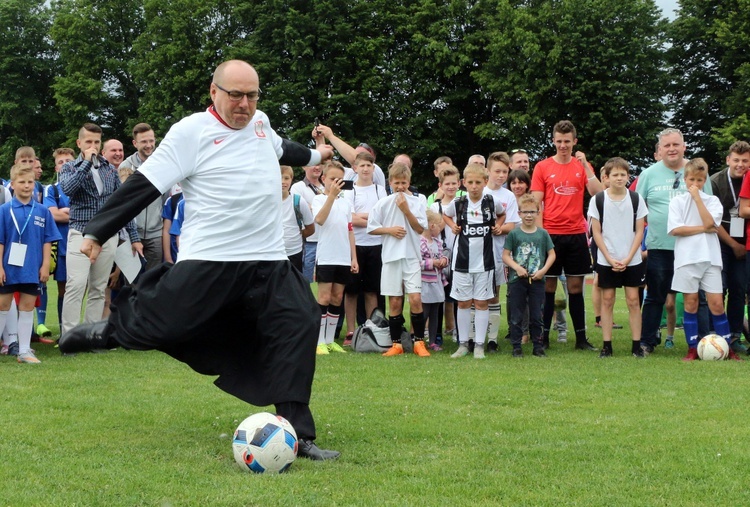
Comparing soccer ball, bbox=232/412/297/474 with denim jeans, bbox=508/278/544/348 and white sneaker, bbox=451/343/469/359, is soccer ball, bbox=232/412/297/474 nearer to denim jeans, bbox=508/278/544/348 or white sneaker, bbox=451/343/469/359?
white sneaker, bbox=451/343/469/359

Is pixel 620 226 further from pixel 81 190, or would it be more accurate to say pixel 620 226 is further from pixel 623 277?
pixel 81 190

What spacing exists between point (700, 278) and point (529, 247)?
6.61 feet

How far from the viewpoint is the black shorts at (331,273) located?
11914 mm

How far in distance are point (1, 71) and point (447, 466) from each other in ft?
181

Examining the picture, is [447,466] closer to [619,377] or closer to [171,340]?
[171,340]

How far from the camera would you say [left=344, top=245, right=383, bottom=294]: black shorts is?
496 inches

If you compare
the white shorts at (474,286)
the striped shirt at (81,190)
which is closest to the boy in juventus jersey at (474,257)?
the white shorts at (474,286)

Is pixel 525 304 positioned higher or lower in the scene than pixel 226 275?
lower

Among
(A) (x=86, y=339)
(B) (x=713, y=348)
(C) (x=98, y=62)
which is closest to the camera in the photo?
(A) (x=86, y=339)

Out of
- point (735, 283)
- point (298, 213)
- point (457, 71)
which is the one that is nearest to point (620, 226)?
point (735, 283)

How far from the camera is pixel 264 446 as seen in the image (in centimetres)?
551

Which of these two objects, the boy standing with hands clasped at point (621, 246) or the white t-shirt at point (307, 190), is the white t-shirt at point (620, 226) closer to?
the boy standing with hands clasped at point (621, 246)

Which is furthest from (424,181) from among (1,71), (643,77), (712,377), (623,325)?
(712,377)

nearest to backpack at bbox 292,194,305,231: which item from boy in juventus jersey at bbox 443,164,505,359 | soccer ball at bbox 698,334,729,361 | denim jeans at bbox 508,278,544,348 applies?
boy in juventus jersey at bbox 443,164,505,359
